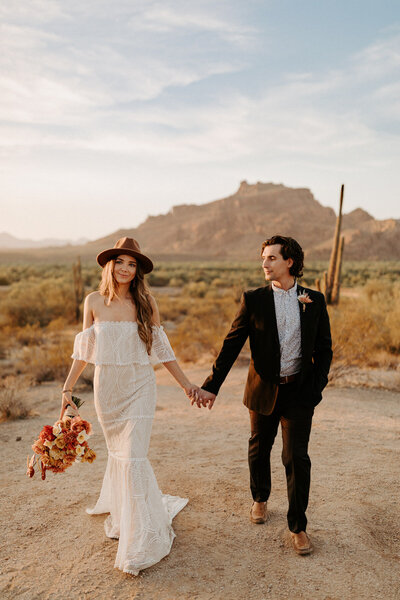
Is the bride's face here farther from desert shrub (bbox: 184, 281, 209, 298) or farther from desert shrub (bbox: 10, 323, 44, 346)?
desert shrub (bbox: 184, 281, 209, 298)

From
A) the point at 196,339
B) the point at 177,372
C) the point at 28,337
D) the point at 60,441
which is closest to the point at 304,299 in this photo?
the point at 177,372

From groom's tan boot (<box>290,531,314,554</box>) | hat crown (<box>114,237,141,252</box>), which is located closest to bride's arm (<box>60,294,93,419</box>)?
hat crown (<box>114,237,141,252</box>)

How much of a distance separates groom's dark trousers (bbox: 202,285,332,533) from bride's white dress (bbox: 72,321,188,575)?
0.75 m

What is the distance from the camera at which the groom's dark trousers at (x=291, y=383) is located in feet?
11.5

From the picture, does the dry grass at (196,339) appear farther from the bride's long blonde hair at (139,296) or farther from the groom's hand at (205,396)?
the bride's long blonde hair at (139,296)

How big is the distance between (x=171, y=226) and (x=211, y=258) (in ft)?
147

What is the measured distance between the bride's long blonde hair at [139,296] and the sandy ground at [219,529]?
1.54 m

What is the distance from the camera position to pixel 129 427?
3.44 meters

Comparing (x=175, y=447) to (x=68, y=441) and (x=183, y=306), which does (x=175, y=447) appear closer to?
(x=68, y=441)

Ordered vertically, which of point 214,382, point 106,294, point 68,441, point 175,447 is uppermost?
point 106,294

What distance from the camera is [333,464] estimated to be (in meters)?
5.39

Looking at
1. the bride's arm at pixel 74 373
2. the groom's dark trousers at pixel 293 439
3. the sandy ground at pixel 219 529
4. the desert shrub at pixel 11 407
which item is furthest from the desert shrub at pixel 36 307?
the groom's dark trousers at pixel 293 439

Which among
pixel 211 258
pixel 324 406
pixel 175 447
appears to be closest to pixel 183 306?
pixel 324 406

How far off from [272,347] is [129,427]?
3.70ft
